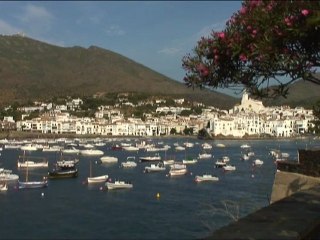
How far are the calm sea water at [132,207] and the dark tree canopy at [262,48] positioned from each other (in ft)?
29.8

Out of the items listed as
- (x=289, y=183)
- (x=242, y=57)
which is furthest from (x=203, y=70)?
(x=289, y=183)

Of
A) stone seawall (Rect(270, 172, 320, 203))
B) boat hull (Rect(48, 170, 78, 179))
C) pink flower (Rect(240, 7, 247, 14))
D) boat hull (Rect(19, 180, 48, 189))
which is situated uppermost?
pink flower (Rect(240, 7, 247, 14))

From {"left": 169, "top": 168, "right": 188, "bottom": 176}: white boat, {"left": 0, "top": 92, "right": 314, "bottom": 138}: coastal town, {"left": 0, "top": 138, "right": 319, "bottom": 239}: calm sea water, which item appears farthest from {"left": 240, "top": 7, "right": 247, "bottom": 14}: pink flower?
{"left": 0, "top": 92, "right": 314, "bottom": 138}: coastal town

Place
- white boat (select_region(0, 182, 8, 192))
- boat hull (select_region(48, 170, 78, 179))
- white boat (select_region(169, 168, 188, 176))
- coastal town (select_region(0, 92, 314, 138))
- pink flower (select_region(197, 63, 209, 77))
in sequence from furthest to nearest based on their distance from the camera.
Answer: coastal town (select_region(0, 92, 314, 138)) < white boat (select_region(169, 168, 188, 176)) < boat hull (select_region(48, 170, 78, 179)) < white boat (select_region(0, 182, 8, 192)) < pink flower (select_region(197, 63, 209, 77))

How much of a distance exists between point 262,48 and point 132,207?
22.9 metres

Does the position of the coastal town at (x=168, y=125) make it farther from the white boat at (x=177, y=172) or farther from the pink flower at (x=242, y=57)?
the pink flower at (x=242, y=57)

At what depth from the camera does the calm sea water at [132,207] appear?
19.3m

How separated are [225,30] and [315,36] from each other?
1.73ft

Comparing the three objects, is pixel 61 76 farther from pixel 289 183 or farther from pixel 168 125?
pixel 289 183

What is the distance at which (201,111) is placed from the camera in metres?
149

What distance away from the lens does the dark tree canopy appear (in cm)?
238

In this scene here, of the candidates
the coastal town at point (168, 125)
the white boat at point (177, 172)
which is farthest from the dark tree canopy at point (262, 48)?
the coastal town at point (168, 125)

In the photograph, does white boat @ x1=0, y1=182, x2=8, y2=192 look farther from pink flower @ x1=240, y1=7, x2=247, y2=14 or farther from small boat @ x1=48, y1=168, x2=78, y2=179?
pink flower @ x1=240, y1=7, x2=247, y2=14

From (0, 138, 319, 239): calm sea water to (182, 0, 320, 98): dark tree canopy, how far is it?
29.8 ft
